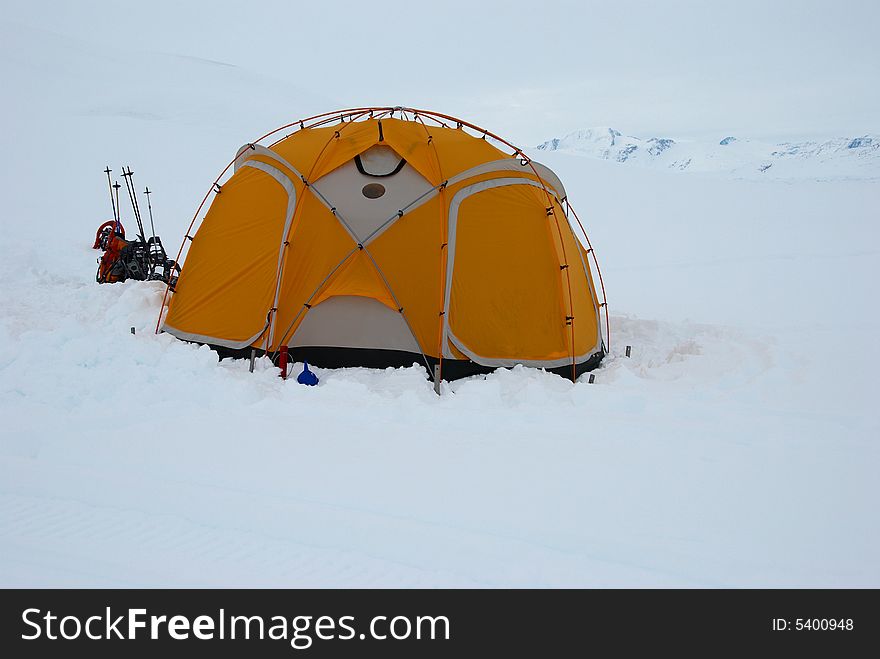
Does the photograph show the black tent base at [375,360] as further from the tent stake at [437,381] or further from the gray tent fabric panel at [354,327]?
the tent stake at [437,381]

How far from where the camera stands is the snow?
383 cm

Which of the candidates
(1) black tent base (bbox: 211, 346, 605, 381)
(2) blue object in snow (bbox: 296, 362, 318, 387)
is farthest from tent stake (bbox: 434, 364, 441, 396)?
(2) blue object in snow (bbox: 296, 362, 318, 387)

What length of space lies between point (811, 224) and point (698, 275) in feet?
26.1

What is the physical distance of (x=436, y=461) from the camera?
5047 millimetres

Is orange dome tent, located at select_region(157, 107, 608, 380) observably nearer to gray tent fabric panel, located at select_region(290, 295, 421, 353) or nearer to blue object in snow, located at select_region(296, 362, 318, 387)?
gray tent fabric panel, located at select_region(290, 295, 421, 353)

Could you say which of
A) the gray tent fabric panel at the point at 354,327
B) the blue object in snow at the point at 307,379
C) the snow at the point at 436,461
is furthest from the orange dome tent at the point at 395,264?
the blue object in snow at the point at 307,379

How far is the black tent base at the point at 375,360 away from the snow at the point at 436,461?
0.19 meters

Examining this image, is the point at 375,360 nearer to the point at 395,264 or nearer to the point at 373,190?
the point at 395,264

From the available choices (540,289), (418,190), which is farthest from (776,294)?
(418,190)

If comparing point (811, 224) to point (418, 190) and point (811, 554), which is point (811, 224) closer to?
point (418, 190)

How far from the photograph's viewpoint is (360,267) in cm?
712

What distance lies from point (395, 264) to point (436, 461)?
262 cm

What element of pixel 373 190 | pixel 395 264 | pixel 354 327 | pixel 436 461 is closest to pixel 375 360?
pixel 354 327

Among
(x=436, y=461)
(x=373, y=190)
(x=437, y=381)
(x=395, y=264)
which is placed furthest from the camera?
(x=373, y=190)
